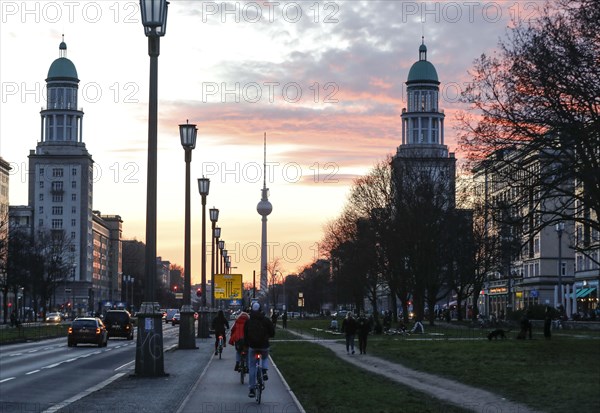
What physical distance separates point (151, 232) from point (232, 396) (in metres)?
6.20

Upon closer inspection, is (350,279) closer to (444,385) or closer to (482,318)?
(482,318)

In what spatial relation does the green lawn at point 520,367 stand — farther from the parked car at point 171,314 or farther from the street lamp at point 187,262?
the parked car at point 171,314

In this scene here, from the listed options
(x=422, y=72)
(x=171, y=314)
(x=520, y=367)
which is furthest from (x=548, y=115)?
(x=422, y=72)

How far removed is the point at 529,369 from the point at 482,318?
162ft

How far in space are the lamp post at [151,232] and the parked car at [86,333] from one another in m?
28.2

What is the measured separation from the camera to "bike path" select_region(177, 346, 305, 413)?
63.9 ft

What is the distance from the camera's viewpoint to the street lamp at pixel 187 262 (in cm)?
4034

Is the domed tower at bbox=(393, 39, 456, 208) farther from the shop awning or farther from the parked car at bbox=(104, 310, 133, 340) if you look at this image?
the parked car at bbox=(104, 310, 133, 340)

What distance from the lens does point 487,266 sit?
83938 millimetres

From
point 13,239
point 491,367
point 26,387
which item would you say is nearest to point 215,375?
point 26,387

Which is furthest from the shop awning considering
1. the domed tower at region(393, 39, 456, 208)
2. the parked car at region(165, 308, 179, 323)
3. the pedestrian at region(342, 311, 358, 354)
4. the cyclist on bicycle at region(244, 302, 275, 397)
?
the cyclist on bicycle at region(244, 302, 275, 397)

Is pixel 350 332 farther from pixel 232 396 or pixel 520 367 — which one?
pixel 232 396

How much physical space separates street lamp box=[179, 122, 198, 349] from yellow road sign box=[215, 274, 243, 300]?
3775 centimetres

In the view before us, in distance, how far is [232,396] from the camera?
74.2 ft
